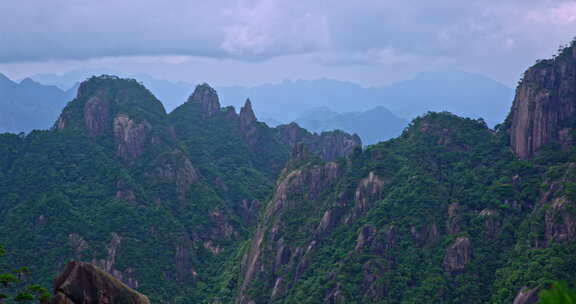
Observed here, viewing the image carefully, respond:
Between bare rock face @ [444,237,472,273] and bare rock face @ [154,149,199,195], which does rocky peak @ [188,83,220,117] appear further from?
bare rock face @ [444,237,472,273]

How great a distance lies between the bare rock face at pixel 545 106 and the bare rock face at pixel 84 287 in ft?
169

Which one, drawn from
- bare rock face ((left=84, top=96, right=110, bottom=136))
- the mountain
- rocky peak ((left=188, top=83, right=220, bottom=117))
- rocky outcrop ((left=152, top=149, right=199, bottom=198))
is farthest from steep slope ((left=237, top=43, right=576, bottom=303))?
rocky peak ((left=188, top=83, right=220, bottom=117))

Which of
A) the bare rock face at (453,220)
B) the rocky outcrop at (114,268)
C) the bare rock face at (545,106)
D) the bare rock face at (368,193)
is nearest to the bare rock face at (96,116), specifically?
the rocky outcrop at (114,268)

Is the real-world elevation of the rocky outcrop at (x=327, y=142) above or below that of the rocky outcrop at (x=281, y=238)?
above

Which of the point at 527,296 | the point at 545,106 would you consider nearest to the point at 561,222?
the point at 527,296

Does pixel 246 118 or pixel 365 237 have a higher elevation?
pixel 246 118

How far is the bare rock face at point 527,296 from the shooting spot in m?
50.6

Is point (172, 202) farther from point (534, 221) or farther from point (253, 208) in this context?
point (534, 221)

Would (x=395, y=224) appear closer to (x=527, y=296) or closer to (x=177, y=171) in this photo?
(x=527, y=296)

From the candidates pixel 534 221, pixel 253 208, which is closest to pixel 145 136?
pixel 253 208

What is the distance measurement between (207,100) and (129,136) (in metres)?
35.9

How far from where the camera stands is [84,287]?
99.0 feet

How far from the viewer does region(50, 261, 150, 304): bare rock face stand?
1174 inches

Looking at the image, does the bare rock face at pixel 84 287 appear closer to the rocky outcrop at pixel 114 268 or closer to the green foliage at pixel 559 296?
the green foliage at pixel 559 296
